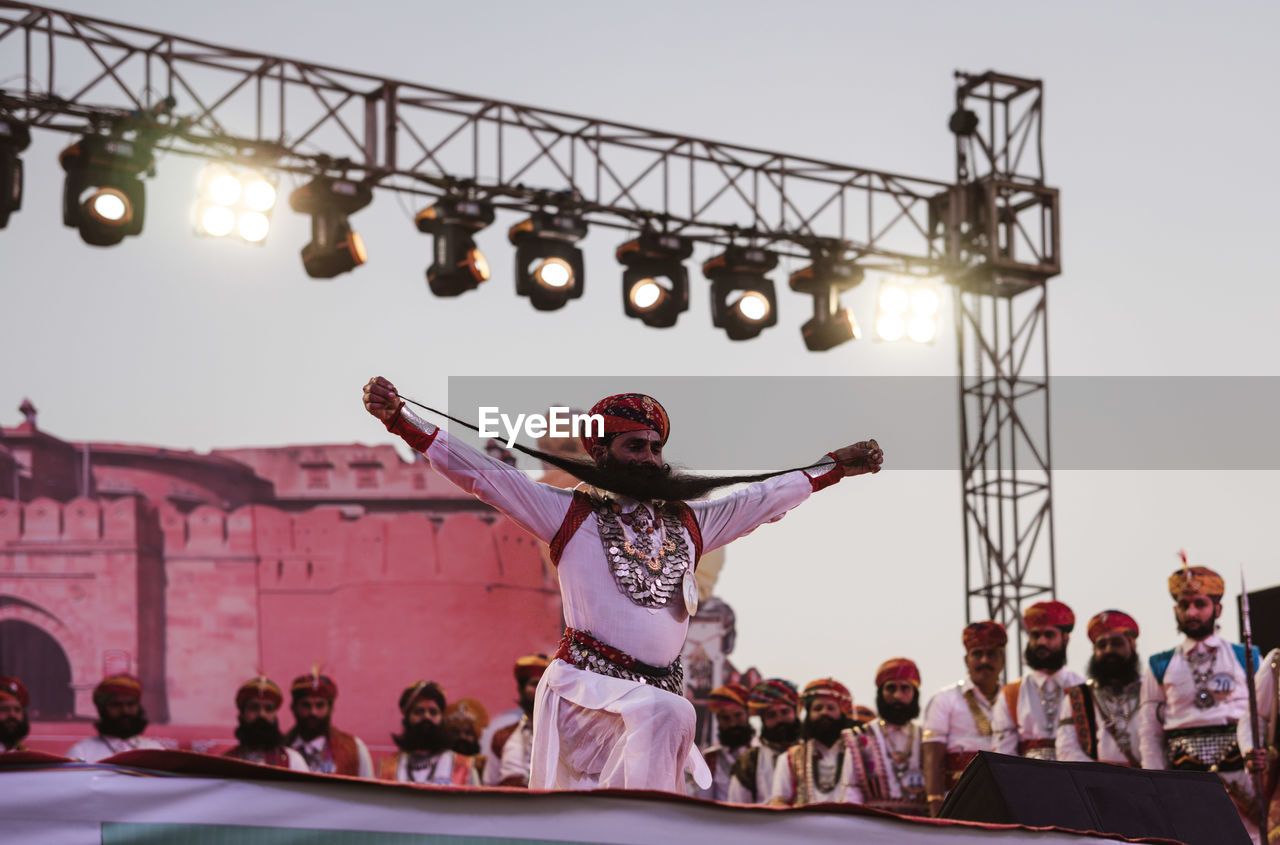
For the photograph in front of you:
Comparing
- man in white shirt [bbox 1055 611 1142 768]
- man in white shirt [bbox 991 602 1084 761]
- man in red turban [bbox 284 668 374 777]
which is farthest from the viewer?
man in red turban [bbox 284 668 374 777]

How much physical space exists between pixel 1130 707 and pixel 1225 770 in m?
0.74

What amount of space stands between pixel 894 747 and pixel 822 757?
1.17 ft

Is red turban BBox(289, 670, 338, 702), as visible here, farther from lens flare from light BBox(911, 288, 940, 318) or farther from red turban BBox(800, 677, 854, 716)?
lens flare from light BBox(911, 288, 940, 318)

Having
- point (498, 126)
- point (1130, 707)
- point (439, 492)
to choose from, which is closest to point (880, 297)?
point (498, 126)

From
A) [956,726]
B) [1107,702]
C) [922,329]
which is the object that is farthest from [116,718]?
[922,329]

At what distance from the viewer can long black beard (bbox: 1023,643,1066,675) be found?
8.12 metres

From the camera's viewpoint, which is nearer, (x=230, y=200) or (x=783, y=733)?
(x=783, y=733)

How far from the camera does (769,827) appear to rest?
3188 millimetres

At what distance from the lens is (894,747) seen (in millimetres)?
8516

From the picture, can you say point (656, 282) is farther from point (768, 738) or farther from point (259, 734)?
point (259, 734)

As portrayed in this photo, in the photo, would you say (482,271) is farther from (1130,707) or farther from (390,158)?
(1130,707)

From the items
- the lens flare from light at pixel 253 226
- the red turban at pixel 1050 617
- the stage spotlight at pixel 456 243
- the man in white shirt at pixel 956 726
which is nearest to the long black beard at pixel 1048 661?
the red turban at pixel 1050 617

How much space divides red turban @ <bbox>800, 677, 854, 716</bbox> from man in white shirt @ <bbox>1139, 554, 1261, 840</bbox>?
1729mm

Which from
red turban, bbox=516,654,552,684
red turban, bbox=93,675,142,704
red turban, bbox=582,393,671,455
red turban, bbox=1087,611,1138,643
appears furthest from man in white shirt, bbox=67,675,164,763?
red turban, bbox=582,393,671,455
